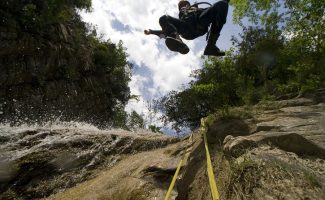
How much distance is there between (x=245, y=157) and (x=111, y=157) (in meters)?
4.86

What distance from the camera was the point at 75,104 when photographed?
68.9 feet

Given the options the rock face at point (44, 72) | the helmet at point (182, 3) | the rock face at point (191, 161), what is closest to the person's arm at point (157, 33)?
the helmet at point (182, 3)

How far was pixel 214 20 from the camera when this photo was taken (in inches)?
275

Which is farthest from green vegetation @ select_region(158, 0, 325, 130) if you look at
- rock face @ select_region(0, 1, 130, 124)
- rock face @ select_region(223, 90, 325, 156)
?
rock face @ select_region(0, 1, 130, 124)

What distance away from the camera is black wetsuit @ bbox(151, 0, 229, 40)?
687cm

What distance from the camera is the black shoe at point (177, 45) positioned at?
6.79 meters

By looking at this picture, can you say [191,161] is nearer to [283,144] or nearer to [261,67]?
[283,144]

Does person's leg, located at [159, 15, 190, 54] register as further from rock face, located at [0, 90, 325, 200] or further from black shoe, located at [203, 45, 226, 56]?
rock face, located at [0, 90, 325, 200]

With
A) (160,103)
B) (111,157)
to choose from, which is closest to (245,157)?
(111,157)

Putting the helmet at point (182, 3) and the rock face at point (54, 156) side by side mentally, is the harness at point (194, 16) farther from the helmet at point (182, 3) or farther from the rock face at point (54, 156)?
the rock face at point (54, 156)

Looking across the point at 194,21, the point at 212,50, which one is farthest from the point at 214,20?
the point at 212,50

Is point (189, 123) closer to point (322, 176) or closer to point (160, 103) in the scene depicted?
point (160, 103)

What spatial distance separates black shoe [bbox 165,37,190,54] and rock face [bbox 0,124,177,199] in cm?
274

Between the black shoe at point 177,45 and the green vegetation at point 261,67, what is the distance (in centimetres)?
158
